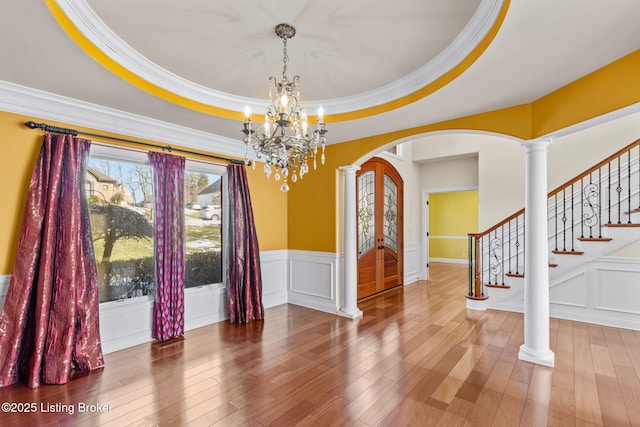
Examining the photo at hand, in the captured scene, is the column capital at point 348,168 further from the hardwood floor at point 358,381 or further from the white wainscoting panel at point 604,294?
the white wainscoting panel at point 604,294

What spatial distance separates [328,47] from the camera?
2.45m

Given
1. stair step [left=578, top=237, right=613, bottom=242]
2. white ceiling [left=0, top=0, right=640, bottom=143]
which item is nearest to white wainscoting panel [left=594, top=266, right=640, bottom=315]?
stair step [left=578, top=237, right=613, bottom=242]

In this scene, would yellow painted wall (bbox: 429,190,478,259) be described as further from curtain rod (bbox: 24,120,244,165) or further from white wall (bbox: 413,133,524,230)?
curtain rod (bbox: 24,120,244,165)

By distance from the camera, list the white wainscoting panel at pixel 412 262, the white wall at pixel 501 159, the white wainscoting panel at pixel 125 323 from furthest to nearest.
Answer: the white wainscoting panel at pixel 412 262 < the white wall at pixel 501 159 < the white wainscoting panel at pixel 125 323

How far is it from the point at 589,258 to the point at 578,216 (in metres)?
0.81

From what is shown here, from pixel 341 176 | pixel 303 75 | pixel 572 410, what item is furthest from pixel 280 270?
pixel 572 410

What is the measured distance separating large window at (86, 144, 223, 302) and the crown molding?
0.26 m

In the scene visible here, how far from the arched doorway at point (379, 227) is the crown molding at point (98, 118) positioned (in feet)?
9.16

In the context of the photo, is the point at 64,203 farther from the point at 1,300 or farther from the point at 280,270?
the point at 280,270

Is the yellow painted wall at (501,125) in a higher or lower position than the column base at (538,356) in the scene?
higher

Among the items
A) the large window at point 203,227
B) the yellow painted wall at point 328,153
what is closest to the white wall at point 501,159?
the yellow painted wall at point 328,153

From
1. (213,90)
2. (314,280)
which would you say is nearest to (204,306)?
(314,280)

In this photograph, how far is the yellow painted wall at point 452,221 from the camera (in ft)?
31.6

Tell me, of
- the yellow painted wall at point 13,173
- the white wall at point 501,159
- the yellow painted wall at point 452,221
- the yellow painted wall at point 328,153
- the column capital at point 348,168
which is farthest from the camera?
the yellow painted wall at point 452,221
